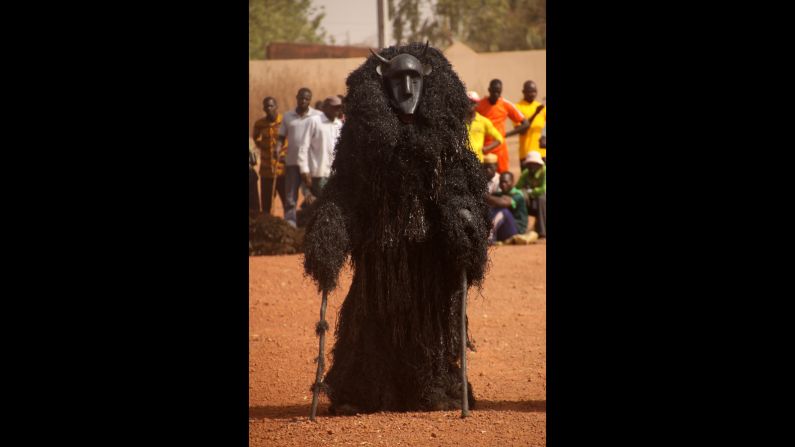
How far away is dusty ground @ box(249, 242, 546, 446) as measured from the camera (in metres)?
6.46

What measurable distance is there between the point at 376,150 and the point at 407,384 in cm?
162

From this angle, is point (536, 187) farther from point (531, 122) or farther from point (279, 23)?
point (279, 23)

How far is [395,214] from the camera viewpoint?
21.8 ft

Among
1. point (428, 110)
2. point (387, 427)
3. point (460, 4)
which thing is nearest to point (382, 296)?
point (387, 427)

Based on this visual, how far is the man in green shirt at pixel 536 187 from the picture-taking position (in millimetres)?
14148

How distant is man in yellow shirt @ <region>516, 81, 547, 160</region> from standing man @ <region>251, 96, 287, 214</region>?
3.49 m

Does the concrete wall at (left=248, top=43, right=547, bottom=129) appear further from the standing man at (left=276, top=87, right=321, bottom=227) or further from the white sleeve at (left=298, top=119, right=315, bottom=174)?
the white sleeve at (left=298, top=119, right=315, bottom=174)

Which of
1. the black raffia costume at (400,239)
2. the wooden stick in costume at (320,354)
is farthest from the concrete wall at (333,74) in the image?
the wooden stick in costume at (320,354)

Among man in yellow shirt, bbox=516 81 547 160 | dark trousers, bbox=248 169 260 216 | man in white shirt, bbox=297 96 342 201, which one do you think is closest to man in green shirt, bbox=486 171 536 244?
man in yellow shirt, bbox=516 81 547 160

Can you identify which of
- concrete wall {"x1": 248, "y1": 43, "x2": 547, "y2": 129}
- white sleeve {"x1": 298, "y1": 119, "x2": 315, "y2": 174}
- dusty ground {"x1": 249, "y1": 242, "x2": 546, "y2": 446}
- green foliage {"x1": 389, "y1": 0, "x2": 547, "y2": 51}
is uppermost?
green foliage {"x1": 389, "y1": 0, "x2": 547, "y2": 51}

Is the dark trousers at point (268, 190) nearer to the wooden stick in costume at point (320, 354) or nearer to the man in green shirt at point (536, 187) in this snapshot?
the man in green shirt at point (536, 187)

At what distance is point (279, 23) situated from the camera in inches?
1261

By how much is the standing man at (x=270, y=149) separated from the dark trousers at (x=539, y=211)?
11.8 feet

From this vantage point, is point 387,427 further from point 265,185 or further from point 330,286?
point 265,185
